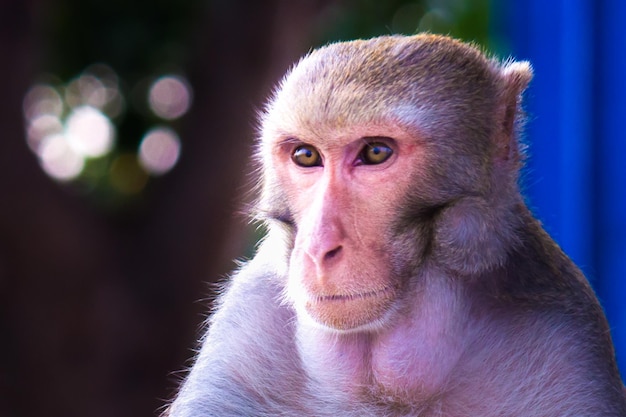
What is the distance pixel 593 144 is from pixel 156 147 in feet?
16.8

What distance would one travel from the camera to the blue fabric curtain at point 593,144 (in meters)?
6.68

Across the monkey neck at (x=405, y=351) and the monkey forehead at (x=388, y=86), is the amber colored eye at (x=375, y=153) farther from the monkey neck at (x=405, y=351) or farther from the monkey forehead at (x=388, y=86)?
the monkey neck at (x=405, y=351)

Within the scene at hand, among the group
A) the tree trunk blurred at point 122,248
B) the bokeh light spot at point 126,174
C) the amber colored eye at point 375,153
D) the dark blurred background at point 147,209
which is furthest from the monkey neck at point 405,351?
the bokeh light spot at point 126,174

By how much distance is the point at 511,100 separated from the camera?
3572 millimetres

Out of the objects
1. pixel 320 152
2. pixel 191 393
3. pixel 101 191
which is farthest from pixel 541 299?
pixel 101 191

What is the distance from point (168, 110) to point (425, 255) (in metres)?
7.52

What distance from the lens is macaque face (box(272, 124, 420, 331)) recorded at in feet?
10.0

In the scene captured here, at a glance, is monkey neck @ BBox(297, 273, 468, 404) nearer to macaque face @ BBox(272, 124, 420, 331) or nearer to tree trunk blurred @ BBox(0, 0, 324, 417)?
macaque face @ BBox(272, 124, 420, 331)

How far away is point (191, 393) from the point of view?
366 cm

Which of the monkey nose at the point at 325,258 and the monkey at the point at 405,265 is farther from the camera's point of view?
the monkey at the point at 405,265

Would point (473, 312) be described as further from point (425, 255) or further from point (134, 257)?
point (134, 257)

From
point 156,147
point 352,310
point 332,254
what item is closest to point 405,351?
point 352,310

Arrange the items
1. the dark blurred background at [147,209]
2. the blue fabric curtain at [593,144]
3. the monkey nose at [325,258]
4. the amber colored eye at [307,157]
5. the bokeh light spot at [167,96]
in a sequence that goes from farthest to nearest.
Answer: the bokeh light spot at [167,96] < the dark blurred background at [147,209] < the blue fabric curtain at [593,144] < the amber colored eye at [307,157] < the monkey nose at [325,258]

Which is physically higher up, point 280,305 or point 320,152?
point 320,152
